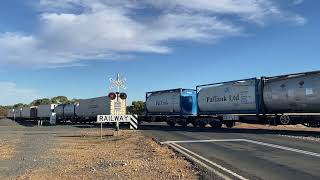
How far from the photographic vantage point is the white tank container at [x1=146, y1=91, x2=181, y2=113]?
44.8 metres

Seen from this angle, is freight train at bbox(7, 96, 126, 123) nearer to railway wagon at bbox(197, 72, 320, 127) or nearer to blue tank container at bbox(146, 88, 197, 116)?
blue tank container at bbox(146, 88, 197, 116)

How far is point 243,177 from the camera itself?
36.5 ft

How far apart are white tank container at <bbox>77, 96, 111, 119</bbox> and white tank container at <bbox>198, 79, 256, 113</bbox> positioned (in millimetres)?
18429

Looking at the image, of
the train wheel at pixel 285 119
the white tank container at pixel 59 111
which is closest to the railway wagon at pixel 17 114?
the white tank container at pixel 59 111

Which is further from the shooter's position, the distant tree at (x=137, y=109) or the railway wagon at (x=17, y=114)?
the railway wagon at (x=17, y=114)

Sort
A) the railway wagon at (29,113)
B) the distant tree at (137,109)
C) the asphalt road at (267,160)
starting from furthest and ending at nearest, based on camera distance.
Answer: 1. the railway wagon at (29,113)
2. the distant tree at (137,109)
3. the asphalt road at (267,160)

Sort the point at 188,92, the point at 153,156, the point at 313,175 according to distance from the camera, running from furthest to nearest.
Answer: the point at 188,92
the point at 153,156
the point at 313,175

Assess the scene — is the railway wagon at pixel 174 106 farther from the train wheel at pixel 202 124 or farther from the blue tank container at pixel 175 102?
the train wheel at pixel 202 124

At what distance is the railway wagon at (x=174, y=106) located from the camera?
143 ft

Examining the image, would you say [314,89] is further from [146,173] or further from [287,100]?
[146,173]

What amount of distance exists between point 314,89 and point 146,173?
17.8m

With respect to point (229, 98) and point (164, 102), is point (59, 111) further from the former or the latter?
point (229, 98)

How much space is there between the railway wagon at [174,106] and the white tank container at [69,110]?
27.4 meters

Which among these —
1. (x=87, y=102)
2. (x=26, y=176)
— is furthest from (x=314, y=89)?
(x=87, y=102)
